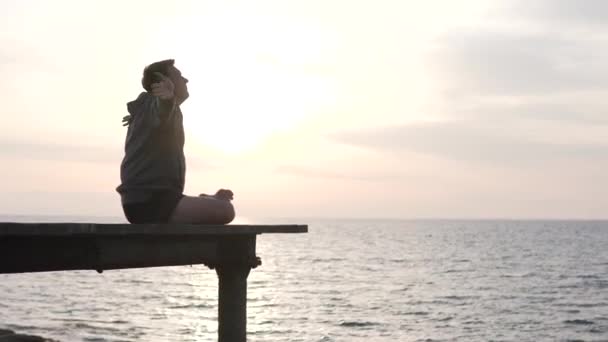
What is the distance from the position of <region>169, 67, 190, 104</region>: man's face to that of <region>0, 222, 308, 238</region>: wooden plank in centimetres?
106

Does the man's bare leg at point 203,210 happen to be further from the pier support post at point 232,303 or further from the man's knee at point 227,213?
the pier support post at point 232,303

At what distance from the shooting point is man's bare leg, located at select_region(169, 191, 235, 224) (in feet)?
19.9

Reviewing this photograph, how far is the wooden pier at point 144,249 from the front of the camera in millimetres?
4820

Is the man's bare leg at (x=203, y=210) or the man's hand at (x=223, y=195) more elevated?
the man's hand at (x=223, y=195)

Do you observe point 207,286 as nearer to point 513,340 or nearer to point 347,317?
point 347,317

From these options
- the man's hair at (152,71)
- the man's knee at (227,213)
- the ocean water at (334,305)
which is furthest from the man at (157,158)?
the ocean water at (334,305)

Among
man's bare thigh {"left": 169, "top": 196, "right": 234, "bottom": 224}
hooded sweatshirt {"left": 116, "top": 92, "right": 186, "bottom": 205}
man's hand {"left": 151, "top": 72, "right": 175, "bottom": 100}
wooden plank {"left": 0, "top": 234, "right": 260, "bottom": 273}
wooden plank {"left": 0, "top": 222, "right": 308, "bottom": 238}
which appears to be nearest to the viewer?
Answer: wooden plank {"left": 0, "top": 222, "right": 308, "bottom": 238}

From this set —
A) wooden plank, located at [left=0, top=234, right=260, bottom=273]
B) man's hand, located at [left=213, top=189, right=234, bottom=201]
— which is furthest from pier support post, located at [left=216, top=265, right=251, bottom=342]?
man's hand, located at [left=213, top=189, right=234, bottom=201]

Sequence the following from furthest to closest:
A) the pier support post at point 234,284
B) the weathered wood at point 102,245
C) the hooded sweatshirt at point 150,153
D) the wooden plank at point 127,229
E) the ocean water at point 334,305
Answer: the ocean water at point 334,305, the pier support post at point 234,284, the hooded sweatshirt at point 150,153, the weathered wood at point 102,245, the wooden plank at point 127,229

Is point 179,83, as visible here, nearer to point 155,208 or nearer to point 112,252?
point 155,208

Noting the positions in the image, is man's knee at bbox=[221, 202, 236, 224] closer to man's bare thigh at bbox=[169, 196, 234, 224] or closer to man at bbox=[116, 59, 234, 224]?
man's bare thigh at bbox=[169, 196, 234, 224]

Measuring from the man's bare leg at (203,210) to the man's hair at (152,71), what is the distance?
0.93 metres

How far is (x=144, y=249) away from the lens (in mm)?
5570

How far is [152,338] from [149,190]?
26.6 metres
